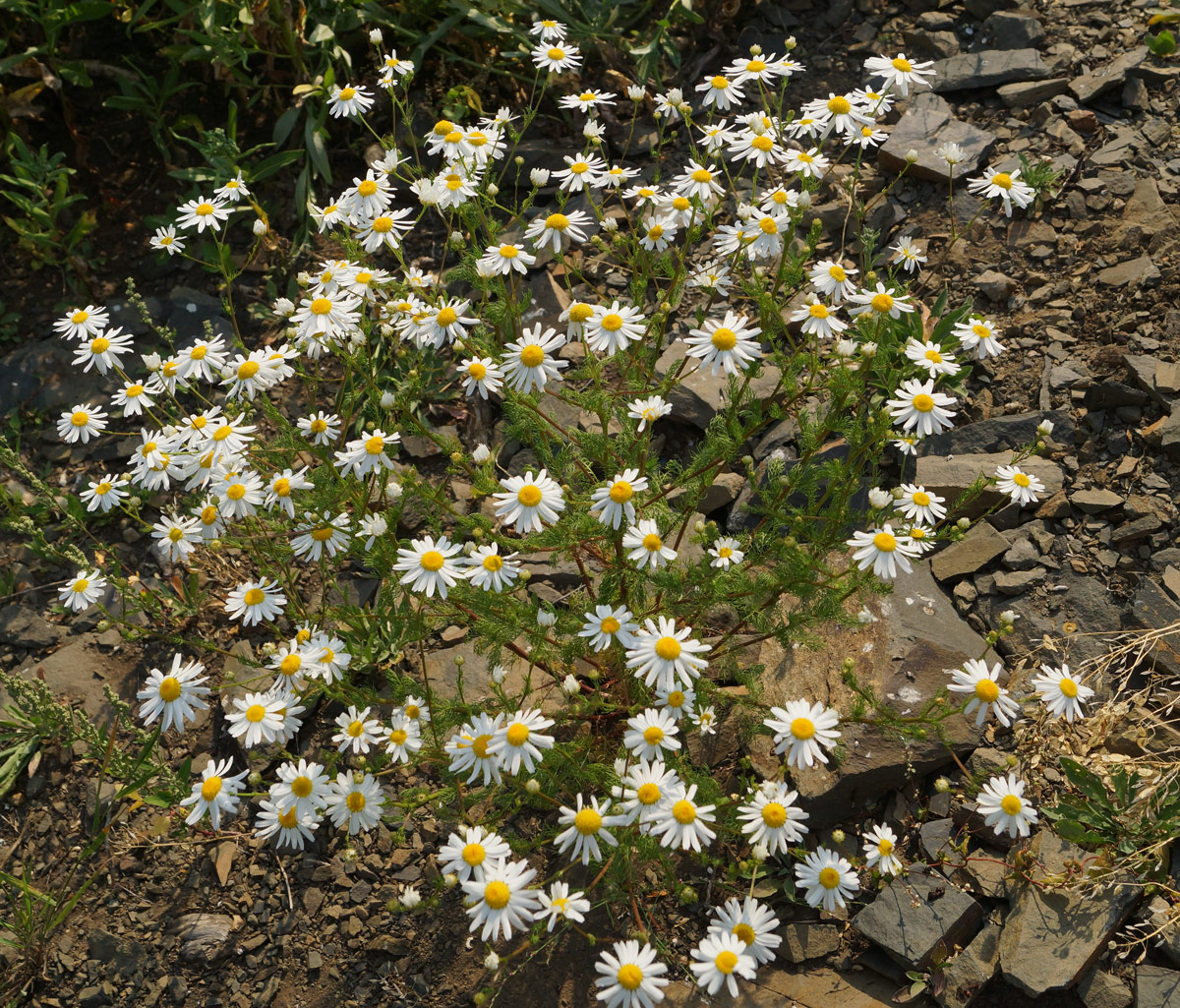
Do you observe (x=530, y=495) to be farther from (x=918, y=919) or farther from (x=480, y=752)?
(x=918, y=919)

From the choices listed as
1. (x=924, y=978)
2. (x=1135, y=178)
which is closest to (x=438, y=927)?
(x=924, y=978)

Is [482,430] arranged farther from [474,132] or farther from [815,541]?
[815,541]

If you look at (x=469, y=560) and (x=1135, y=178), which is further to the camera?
(x=1135, y=178)

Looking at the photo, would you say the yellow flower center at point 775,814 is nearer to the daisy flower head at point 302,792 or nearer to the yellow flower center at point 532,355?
the daisy flower head at point 302,792

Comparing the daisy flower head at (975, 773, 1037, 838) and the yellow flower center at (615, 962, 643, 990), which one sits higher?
the yellow flower center at (615, 962, 643, 990)

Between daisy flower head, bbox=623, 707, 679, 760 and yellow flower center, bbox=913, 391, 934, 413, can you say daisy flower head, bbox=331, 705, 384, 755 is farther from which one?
yellow flower center, bbox=913, 391, 934, 413

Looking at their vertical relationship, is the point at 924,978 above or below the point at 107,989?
above

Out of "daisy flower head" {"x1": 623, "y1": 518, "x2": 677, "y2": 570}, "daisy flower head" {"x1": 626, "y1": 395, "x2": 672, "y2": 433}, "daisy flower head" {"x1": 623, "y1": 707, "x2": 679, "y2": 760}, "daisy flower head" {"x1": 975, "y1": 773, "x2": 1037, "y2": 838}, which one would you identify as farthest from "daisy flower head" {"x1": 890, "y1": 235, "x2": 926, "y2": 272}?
"daisy flower head" {"x1": 623, "y1": 707, "x2": 679, "y2": 760}
